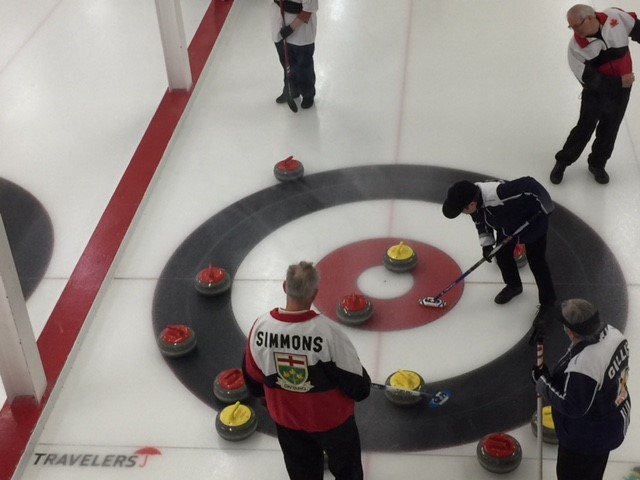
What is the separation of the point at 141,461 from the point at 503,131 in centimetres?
393

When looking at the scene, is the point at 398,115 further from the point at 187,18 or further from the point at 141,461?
the point at 141,461

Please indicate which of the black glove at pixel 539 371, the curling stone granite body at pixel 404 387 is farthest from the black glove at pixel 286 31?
the black glove at pixel 539 371

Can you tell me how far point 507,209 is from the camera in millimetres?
4727

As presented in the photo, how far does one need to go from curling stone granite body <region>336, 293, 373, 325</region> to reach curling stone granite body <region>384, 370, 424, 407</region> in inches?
22.5

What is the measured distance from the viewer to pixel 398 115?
24.2ft

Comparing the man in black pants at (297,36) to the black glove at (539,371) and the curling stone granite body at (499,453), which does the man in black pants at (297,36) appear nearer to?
the curling stone granite body at (499,453)

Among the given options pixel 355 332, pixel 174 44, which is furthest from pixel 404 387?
pixel 174 44

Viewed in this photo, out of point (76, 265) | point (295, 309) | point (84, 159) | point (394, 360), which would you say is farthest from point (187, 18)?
point (295, 309)

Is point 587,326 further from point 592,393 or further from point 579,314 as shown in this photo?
point 592,393

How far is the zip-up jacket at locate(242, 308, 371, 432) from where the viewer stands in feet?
11.5

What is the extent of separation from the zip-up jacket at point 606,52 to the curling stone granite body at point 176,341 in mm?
2975

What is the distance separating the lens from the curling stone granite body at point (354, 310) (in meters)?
5.25

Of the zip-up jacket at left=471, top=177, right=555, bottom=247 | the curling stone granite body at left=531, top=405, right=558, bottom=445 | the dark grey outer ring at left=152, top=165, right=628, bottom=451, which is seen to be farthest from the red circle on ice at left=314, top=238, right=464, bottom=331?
the curling stone granite body at left=531, top=405, right=558, bottom=445

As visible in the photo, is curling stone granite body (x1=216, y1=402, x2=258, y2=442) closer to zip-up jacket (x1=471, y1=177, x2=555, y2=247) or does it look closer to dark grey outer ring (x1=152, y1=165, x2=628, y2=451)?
dark grey outer ring (x1=152, y1=165, x2=628, y2=451)
